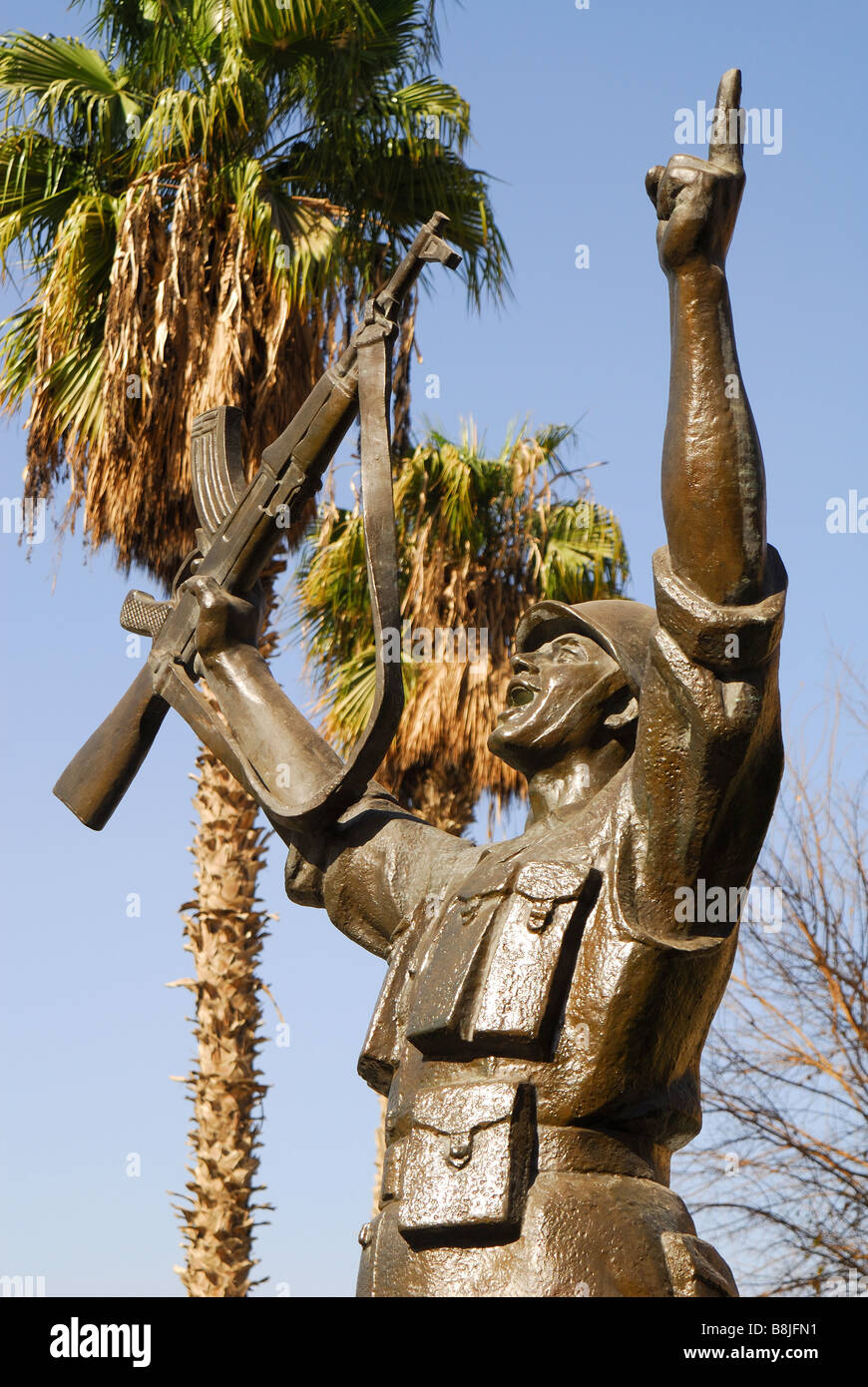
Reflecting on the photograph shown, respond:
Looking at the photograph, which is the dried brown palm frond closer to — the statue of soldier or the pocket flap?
the statue of soldier

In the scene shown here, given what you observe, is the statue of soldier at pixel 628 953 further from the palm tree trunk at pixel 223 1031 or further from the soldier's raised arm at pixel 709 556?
the palm tree trunk at pixel 223 1031

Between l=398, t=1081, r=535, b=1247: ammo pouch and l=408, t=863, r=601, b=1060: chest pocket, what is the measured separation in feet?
0.34

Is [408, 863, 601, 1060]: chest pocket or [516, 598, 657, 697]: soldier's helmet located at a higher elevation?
[516, 598, 657, 697]: soldier's helmet

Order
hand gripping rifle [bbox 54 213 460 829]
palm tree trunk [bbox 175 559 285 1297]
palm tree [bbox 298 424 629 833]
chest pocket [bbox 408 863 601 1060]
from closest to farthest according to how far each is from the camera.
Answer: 1. chest pocket [bbox 408 863 601 1060]
2. hand gripping rifle [bbox 54 213 460 829]
3. palm tree trunk [bbox 175 559 285 1297]
4. palm tree [bbox 298 424 629 833]

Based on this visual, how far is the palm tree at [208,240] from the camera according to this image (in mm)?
10344

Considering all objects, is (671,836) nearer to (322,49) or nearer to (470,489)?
(322,49)

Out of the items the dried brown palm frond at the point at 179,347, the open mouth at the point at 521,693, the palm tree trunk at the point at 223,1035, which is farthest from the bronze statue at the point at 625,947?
the dried brown palm frond at the point at 179,347

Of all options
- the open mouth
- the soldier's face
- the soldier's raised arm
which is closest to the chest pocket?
→ the soldier's raised arm

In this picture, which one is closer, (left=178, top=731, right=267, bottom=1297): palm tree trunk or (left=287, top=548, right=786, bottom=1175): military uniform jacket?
(left=287, top=548, right=786, bottom=1175): military uniform jacket

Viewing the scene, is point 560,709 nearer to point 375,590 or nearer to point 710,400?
point 375,590

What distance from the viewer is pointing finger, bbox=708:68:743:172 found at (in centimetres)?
338

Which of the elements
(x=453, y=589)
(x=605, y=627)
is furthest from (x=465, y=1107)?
(x=453, y=589)
